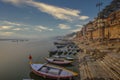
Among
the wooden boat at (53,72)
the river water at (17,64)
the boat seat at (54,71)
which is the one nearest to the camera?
the wooden boat at (53,72)

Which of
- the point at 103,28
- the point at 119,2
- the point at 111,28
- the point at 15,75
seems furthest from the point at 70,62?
the point at 119,2

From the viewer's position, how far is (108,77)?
1742 cm

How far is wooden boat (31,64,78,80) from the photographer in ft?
74.0

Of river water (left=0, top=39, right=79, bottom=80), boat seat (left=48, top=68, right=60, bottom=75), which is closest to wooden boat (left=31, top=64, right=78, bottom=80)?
boat seat (left=48, top=68, right=60, bottom=75)

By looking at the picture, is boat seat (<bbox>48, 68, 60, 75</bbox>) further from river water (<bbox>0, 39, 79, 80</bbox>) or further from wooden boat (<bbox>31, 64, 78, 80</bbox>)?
river water (<bbox>0, 39, 79, 80</bbox>)

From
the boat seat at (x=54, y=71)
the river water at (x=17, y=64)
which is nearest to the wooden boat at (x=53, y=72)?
the boat seat at (x=54, y=71)

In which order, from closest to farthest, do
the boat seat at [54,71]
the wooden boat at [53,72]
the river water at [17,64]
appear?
the wooden boat at [53,72] < the boat seat at [54,71] < the river water at [17,64]

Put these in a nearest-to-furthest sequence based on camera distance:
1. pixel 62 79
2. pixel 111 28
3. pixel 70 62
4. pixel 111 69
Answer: pixel 111 69
pixel 62 79
pixel 70 62
pixel 111 28

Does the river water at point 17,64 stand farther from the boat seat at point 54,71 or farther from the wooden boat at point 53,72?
the boat seat at point 54,71

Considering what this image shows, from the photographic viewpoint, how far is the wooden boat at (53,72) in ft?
74.0

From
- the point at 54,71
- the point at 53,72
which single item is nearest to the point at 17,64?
the point at 54,71

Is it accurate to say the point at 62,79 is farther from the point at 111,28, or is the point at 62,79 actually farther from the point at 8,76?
the point at 111,28

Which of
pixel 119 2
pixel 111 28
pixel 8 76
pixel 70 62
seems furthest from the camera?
pixel 119 2

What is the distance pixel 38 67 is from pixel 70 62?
33.8ft
